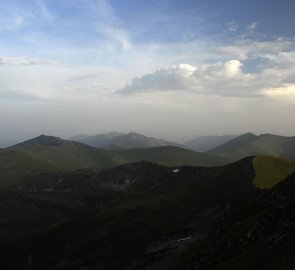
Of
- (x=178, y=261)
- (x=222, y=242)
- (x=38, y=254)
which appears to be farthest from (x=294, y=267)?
(x=38, y=254)

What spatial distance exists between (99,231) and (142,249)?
32520 mm

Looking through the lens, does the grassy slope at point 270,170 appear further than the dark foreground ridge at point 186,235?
Yes

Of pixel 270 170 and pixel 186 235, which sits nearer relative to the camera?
pixel 186 235

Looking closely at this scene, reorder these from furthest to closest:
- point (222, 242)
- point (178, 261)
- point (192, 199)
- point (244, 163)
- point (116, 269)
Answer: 1. point (244, 163)
2. point (192, 199)
3. point (116, 269)
4. point (178, 261)
5. point (222, 242)

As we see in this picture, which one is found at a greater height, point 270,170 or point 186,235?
point 270,170

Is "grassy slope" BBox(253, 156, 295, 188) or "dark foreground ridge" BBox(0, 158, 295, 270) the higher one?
"grassy slope" BBox(253, 156, 295, 188)

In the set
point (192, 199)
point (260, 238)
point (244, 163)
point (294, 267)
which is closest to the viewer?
point (294, 267)

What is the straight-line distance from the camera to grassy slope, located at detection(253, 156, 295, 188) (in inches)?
5069

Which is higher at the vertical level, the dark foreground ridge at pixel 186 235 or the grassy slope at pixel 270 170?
the grassy slope at pixel 270 170

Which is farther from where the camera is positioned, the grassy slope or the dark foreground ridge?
the grassy slope

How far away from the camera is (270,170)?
146 meters

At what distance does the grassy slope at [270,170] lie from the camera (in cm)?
12875

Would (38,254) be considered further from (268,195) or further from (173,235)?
(268,195)

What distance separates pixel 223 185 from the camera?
152m
